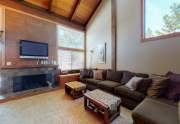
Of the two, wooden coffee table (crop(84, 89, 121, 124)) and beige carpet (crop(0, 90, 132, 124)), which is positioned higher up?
wooden coffee table (crop(84, 89, 121, 124))

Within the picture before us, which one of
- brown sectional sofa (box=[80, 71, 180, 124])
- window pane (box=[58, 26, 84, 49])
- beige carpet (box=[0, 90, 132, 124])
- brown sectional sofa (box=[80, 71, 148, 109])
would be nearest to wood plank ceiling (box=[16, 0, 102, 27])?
window pane (box=[58, 26, 84, 49])

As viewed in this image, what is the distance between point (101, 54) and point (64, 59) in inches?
73.7

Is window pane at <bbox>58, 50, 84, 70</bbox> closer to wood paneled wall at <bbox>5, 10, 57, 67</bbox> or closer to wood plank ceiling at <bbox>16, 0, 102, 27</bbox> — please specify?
wood paneled wall at <bbox>5, 10, 57, 67</bbox>

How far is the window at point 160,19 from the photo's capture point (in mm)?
2756

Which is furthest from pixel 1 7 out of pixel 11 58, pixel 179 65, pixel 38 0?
pixel 179 65

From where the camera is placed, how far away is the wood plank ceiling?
421 centimetres

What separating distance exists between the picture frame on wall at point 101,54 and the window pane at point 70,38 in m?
1.32

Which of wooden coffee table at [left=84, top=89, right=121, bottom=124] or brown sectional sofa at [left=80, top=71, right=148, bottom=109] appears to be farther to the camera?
brown sectional sofa at [left=80, top=71, right=148, bottom=109]

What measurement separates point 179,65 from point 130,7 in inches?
96.9

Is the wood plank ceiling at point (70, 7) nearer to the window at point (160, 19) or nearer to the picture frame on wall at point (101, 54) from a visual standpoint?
the picture frame on wall at point (101, 54)

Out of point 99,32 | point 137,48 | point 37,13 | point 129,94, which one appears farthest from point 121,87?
point 37,13

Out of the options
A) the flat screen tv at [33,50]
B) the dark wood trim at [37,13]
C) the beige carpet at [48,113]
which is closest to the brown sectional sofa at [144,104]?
the beige carpet at [48,113]

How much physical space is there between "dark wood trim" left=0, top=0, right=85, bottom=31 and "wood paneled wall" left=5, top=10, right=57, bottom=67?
0.51ft

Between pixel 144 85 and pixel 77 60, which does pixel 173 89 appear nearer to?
pixel 144 85
